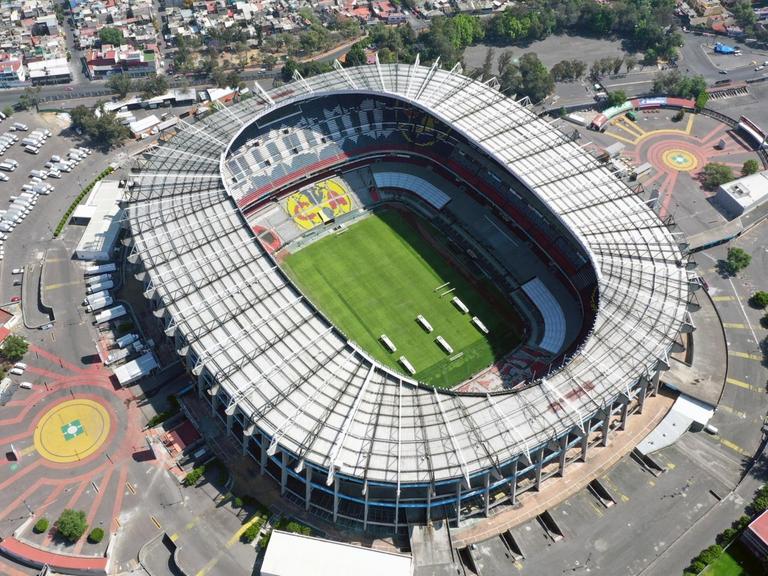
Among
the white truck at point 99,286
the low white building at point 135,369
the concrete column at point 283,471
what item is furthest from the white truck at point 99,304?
the concrete column at point 283,471

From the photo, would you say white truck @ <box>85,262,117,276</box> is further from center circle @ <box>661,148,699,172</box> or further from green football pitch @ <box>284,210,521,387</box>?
center circle @ <box>661,148,699,172</box>

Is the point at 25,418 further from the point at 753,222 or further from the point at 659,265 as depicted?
the point at 753,222

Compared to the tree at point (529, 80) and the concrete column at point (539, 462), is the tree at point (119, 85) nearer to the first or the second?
the tree at point (529, 80)

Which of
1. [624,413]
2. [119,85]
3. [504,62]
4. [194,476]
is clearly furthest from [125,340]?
[504,62]

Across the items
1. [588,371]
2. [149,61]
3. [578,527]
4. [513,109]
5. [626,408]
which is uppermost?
[149,61]

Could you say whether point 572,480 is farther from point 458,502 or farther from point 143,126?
point 143,126

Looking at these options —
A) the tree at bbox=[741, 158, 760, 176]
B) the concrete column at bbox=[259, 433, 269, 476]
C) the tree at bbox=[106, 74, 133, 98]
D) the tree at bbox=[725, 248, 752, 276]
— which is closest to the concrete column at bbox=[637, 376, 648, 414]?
the tree at bbox=[725, 248, 752, 276]

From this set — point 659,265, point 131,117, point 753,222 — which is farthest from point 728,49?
point 131,117

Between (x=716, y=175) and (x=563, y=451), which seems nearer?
(x=563, y=451)
